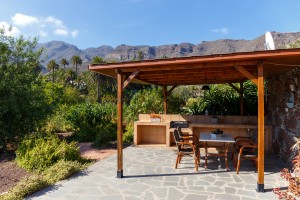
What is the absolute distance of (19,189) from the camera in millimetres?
4477

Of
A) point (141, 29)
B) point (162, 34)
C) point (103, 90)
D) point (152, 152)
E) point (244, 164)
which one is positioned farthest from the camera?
point (141, 29)

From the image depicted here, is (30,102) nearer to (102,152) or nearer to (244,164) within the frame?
(102,152)

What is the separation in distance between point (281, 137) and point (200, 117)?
3070mm

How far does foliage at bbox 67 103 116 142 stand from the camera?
410 inches

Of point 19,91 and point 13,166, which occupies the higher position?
point 19,91

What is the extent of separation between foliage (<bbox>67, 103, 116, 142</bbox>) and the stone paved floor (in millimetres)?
3785

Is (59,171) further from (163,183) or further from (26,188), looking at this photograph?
(163,183)

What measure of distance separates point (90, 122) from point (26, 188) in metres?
6.66

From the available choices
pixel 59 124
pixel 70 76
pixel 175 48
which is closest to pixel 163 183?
pixel 59 124

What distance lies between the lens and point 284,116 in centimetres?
648

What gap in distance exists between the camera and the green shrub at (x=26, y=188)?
14.1 feet

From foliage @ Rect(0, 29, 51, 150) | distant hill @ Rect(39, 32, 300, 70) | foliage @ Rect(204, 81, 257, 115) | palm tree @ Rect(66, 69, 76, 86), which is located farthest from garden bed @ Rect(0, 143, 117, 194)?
palm tree @ Rect(66, 69, 76, 86)

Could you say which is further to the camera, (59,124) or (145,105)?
(59,124)

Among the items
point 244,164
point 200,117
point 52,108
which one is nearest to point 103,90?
point 52,108
